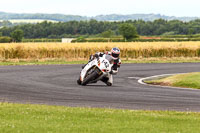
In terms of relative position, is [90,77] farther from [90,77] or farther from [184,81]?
[184,81]

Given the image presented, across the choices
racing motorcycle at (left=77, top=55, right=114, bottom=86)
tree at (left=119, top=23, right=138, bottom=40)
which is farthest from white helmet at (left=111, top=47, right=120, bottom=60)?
tree at (left=119, top=23, right=138, bottom=40)

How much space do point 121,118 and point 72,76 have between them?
14.3 m

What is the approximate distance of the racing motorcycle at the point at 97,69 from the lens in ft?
66.5

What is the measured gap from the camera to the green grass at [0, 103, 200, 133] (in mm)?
10164

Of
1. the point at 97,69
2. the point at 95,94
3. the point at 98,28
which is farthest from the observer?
the point at 98,28

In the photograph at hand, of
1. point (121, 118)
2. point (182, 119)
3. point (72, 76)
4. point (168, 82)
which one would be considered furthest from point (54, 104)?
point (72, 76)

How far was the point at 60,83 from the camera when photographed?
22000 mm

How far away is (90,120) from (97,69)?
918cm

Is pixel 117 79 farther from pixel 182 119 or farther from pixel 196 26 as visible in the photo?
pixel 196 26

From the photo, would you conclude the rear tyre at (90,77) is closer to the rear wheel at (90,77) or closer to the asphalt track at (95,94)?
the rear wheel at (90,77)

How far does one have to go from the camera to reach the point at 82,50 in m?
44.9

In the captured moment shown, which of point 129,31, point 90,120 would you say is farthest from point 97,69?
point 129,31

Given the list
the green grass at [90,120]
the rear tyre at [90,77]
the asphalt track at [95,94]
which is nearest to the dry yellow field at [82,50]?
the asphalt track at [95,94]

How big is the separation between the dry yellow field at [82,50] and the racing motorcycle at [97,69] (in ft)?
71.9
